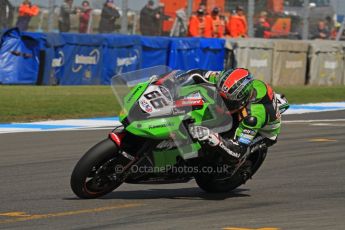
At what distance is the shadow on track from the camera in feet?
30.4

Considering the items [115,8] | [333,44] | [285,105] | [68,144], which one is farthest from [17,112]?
[333,44]

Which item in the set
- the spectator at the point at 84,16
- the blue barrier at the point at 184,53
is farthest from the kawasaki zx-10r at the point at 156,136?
the blue barrier at the point at 184,53

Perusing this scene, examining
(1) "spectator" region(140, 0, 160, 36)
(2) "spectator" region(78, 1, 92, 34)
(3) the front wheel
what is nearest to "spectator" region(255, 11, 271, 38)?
(1) "spectator" region(140, 0, 160, 36)

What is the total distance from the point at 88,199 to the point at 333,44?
21764 millimetres

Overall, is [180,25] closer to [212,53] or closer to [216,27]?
[216,27]

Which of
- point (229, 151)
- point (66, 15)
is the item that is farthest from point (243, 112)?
point (66, 15)

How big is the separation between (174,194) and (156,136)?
3.86ft

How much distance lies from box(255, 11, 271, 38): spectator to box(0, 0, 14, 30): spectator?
8.46 meters

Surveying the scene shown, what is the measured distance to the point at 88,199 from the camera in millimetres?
8906

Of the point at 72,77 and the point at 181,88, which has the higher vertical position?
the point at 181,88

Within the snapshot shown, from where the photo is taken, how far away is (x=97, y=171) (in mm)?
8656

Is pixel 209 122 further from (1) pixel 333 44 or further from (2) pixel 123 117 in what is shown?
(1) pixel 333 44

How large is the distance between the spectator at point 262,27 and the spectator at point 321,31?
216cm

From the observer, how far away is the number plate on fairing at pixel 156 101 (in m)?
8.51
